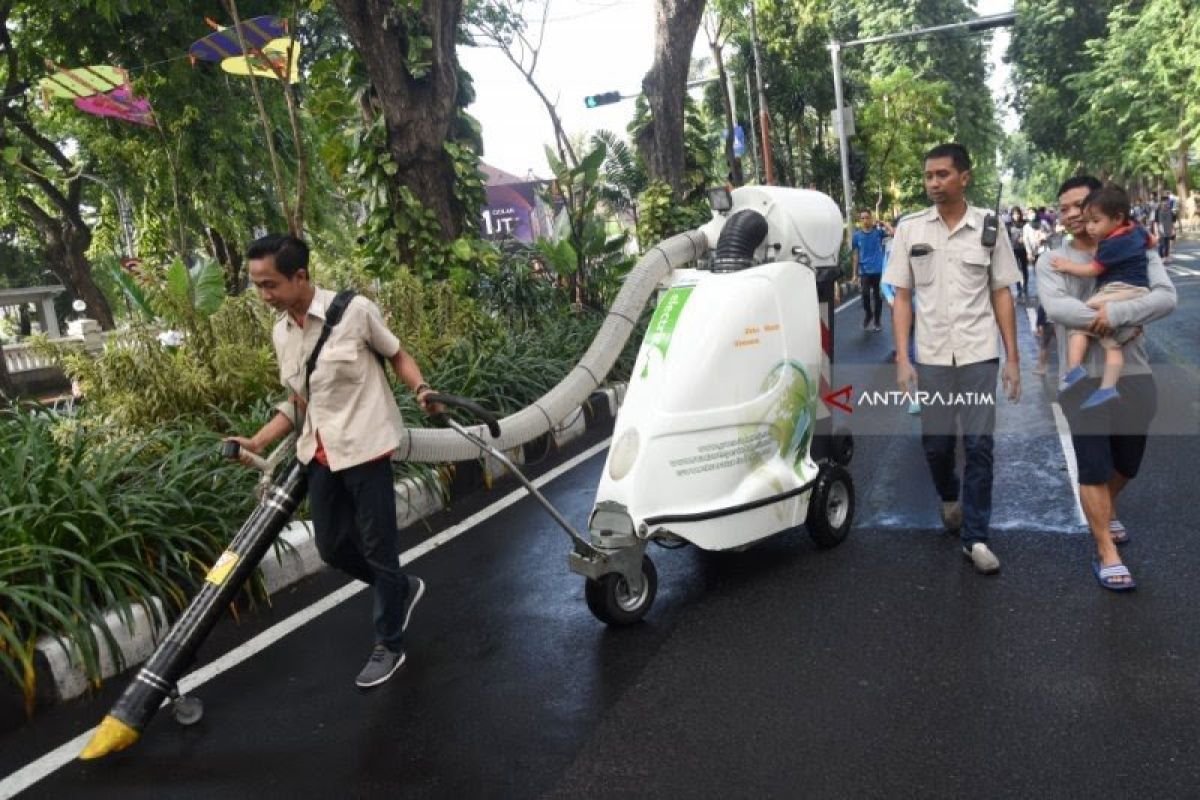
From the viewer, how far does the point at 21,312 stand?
1476 inches

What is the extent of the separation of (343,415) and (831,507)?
261 cm

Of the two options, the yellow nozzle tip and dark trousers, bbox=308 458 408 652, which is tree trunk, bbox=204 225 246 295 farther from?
the yellow nozzle tip

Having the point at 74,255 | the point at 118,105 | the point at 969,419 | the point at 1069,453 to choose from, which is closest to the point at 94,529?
the point at 969,419

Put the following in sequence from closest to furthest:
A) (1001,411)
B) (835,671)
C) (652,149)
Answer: (835,671) < (1001,411) < (652,149)

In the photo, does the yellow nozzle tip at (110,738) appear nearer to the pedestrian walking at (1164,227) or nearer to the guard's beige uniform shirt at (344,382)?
the guard's beige uniform shirt at (344,382)

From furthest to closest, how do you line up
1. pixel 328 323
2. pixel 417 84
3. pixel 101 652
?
pixel 417 84
pixel 101 652
pixel 328 323

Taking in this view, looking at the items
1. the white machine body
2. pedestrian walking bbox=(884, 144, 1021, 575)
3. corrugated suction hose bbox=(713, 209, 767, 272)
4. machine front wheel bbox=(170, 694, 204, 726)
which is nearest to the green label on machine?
the white machine body

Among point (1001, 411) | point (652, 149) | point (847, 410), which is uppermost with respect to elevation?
point (652, 149)

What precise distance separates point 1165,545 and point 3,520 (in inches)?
211

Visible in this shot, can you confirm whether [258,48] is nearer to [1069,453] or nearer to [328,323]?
[328,323]

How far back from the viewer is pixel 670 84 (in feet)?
52.1

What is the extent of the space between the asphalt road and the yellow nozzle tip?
8 cm

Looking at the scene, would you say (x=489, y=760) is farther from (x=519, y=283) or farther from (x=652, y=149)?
(x=652, y=149)

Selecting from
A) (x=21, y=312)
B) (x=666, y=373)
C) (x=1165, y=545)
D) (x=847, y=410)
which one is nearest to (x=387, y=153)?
(x=847, y=410)
